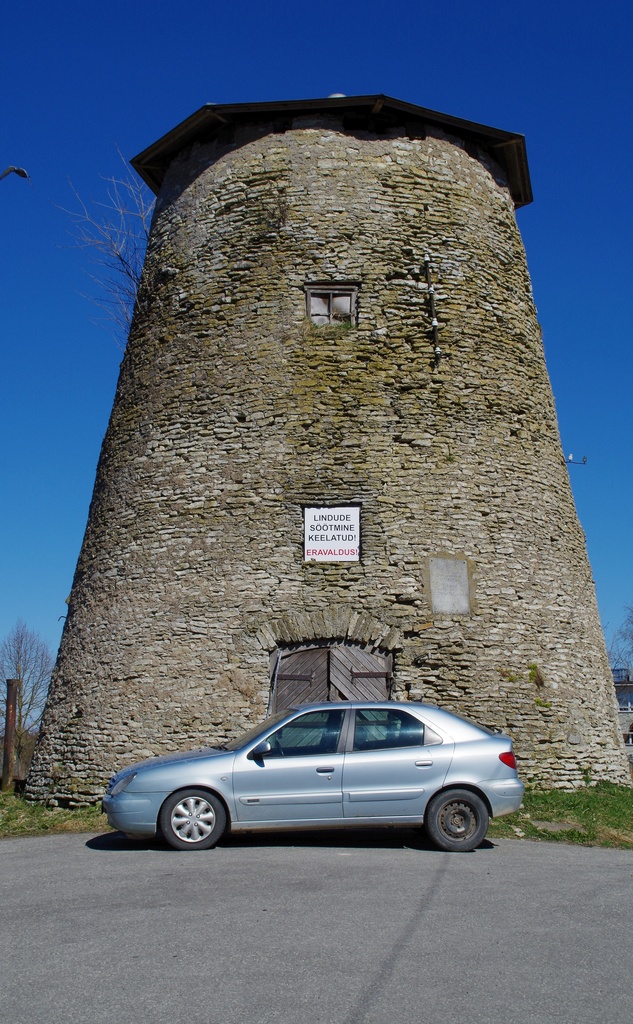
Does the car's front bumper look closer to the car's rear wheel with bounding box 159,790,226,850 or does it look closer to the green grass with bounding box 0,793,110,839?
the car's rear wheel with bounding box 159,790,226,850

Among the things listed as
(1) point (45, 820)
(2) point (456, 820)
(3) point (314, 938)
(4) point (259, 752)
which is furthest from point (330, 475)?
(3) point (314, 938)

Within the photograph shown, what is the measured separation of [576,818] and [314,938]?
19.9 ft

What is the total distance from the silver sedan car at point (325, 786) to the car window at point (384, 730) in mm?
11

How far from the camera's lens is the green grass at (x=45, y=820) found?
1002 cm

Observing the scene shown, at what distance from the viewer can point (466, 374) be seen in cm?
1262

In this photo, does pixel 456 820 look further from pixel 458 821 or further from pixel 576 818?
pixel 576 818

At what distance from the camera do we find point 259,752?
773cm

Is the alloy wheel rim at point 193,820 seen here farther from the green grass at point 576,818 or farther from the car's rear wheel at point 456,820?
the green grass at point 576,818

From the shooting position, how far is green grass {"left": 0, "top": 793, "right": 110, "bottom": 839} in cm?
1002

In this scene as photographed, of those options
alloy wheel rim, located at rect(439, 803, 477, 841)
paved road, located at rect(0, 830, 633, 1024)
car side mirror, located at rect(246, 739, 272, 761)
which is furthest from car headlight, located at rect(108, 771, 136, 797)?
alloy wheel rim, located at rect(439, 803, 477, 841)

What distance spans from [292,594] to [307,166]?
6967 millimetres

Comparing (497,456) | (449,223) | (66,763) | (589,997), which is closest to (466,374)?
(497,456)

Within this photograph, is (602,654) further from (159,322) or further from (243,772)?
(159,322)

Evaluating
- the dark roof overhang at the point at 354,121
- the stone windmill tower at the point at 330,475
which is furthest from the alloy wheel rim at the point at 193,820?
the dark roof overhang at the point at 354,121
